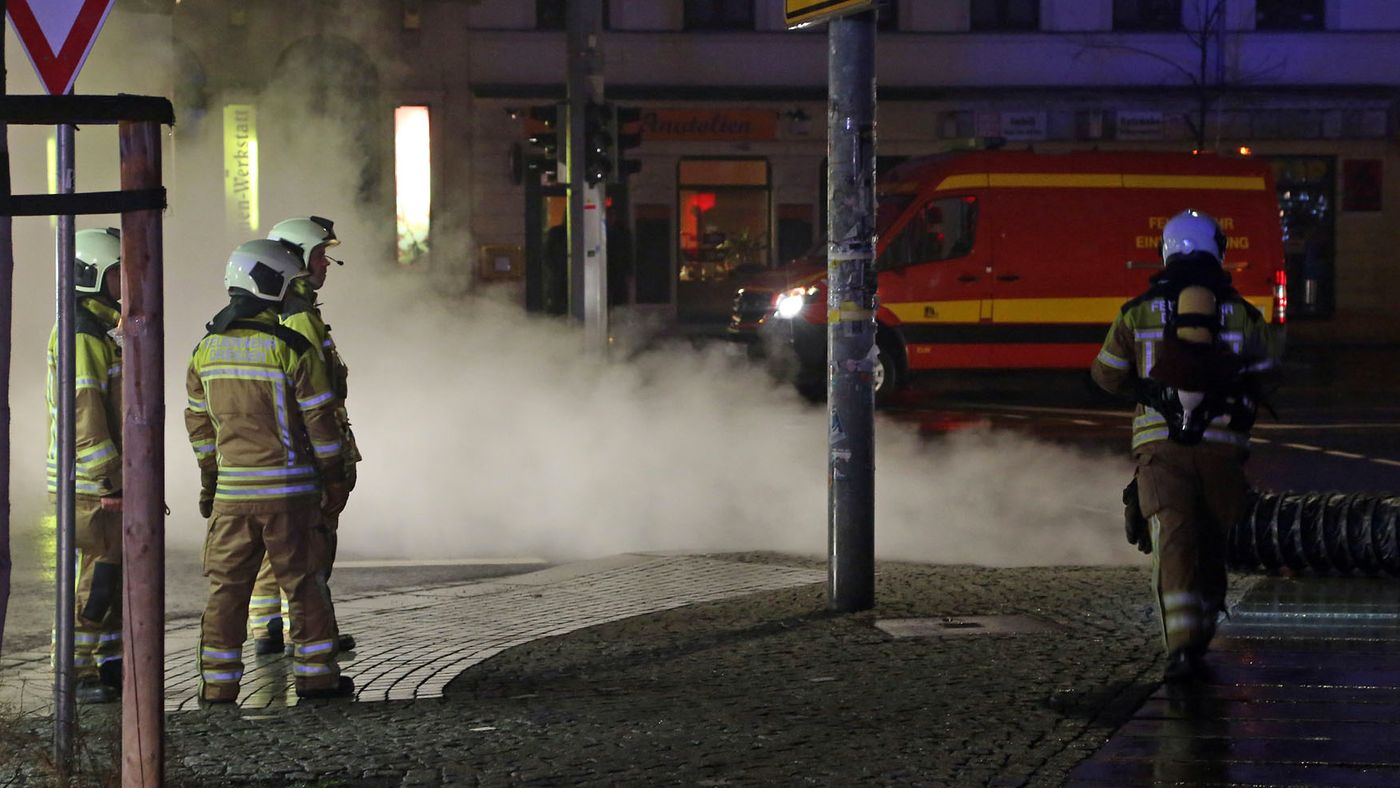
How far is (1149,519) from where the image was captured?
6.49 meters

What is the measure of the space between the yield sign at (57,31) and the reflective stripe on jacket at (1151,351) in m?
3.47

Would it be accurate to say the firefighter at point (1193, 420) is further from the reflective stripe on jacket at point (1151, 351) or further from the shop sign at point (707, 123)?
the shop sign at point (707, 123)

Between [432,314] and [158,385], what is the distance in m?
11.8

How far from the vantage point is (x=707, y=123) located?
30969 millimetres

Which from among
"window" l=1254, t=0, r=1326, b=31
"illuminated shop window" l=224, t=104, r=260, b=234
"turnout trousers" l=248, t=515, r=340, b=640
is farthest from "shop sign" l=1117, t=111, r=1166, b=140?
"turnout trousers" l=248, t=515, r=340, b=640

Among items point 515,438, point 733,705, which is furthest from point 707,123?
point 733,705

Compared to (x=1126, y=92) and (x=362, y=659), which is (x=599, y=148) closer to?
(x=362, y=659)

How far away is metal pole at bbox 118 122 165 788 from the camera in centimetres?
415

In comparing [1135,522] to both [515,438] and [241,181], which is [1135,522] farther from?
[241,181]

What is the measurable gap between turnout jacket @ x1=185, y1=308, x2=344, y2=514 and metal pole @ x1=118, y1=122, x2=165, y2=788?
2.11 meters

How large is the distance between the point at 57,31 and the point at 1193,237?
3742 mm

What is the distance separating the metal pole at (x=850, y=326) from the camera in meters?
7.63

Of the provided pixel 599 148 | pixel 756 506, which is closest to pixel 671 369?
pixel 599 148

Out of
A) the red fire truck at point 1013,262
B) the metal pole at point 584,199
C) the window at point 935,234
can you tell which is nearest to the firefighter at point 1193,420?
the red fire truck at point 1013,262
